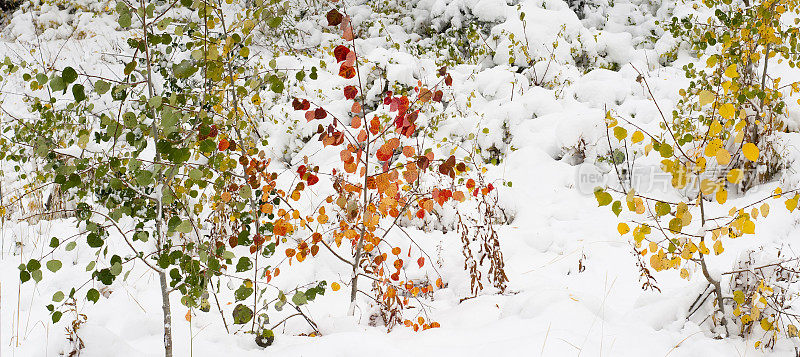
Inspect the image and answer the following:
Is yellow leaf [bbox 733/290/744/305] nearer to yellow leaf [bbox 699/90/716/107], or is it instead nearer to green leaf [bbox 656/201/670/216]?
green leaf [bbox 656/201/670/216]

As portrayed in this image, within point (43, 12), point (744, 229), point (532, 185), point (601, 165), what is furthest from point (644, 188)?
point (43, 12)

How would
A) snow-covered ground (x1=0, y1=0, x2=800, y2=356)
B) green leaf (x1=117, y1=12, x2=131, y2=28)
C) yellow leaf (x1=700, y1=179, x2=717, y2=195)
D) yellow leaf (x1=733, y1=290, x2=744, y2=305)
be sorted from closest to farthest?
1. green leaf (x1=117, y1=12, x2=131, y2=28)
2. yellow leaf (x1=700, y1=179, x2=717, y2=195)
3. yellow leaf (x1=733, y1=290, x2=744, y2=305)
4. snow-covered ground (x1=0, y1=0, x2=800, y2=356)

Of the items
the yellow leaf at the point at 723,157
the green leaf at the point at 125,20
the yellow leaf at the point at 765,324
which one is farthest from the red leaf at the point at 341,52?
the yellow leaf at the point at 765,324

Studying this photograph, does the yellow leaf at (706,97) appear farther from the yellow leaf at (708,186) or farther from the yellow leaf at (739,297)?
the yellow leaf at (739,297)

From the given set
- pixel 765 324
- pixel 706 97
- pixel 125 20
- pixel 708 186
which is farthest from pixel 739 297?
pixel 125 20

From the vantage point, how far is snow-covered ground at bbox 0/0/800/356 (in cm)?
184

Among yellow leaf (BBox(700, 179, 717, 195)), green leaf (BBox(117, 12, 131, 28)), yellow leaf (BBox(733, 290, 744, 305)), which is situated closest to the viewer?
green leaf (BBox(117, 12, 131, 28))

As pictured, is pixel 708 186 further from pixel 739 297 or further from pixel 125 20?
pixel 125 20

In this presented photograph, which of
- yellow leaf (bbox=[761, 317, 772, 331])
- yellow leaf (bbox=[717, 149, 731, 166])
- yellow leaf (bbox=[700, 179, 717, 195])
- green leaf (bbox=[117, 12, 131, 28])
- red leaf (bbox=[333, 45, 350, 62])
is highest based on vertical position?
red leaf (bbox=[333, 45, 350, 62])

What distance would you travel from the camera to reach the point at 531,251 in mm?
3012

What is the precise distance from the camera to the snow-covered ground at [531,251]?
184 cm

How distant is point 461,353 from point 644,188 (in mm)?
2210

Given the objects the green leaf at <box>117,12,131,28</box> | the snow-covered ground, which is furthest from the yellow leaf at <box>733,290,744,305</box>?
the green leaf at <box>117,12,131,28</box>

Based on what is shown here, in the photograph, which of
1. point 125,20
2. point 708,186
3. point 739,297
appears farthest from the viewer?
point 739,297
